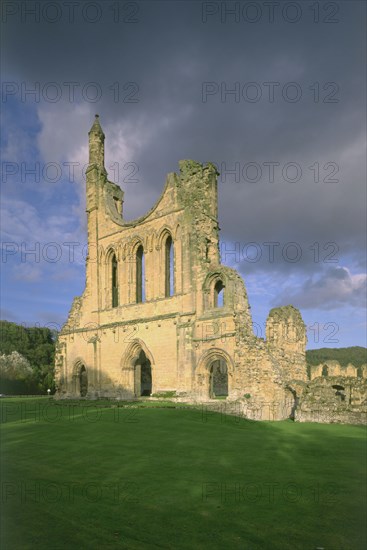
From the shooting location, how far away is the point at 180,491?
21.5 ft

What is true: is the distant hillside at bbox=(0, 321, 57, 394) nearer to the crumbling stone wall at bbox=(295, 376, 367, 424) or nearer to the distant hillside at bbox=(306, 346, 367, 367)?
the crumbling stone wall at bbox=(295, 376, 367, 424)

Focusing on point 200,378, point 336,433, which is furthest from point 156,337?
point 336,433

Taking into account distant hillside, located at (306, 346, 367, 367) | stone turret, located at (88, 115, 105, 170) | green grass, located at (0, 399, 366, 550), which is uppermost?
stone turret, located at (88, 115, 105, 170)

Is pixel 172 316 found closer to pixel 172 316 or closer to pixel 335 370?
pixel 172 316

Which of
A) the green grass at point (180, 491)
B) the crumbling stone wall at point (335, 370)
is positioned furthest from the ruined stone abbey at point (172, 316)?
the crumbling stone wall at point (335, 370)

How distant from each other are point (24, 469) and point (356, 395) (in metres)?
14.1

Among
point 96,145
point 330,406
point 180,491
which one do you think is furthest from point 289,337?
point 96,145

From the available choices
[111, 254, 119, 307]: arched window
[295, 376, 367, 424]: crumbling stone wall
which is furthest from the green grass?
[111, 254, 119, 307]: arched window

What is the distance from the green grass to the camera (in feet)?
16.3

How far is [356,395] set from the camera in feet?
59.3

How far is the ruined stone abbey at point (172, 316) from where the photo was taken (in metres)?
19.9

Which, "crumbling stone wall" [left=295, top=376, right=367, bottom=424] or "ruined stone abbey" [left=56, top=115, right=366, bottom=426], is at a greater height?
"ruined stone abbey" [left=56, top=115, right=366, bottom=426]

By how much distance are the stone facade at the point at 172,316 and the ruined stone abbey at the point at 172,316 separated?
Result: 0.17 ft

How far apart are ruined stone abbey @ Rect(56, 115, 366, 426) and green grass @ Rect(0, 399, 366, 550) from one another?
821 cm
